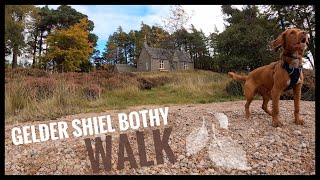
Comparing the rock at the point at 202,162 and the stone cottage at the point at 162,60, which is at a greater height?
the stone cottage at the point at 162,60

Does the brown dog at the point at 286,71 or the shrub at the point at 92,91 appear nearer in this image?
the brown dog at the point at 286,71

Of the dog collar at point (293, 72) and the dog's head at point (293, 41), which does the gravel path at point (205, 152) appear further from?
the dog's head at point (293, 41)

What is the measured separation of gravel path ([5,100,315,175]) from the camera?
106 inches

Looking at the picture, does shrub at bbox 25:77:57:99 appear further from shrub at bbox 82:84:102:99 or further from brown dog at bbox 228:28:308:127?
brown dog at bbox 228:28:308:127

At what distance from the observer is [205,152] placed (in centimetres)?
301

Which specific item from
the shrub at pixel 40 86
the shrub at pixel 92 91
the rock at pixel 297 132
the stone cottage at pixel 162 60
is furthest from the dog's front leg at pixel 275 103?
the shrub at pixel 40 86

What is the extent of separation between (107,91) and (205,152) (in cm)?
408

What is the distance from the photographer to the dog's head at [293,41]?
3.03 m

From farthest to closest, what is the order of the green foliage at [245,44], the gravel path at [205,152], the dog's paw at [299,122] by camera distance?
the green foliage at [245,44] < the dog's paw at [299,122] < the gravel path at [205,152]

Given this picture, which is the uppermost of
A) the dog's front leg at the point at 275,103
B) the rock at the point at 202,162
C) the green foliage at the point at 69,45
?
the green foliage at the point at 69,45

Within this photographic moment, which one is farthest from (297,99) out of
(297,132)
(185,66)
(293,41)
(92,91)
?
(92,91)

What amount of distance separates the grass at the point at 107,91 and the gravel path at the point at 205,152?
134cm

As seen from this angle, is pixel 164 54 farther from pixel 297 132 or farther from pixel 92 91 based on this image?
pixel 297 132
